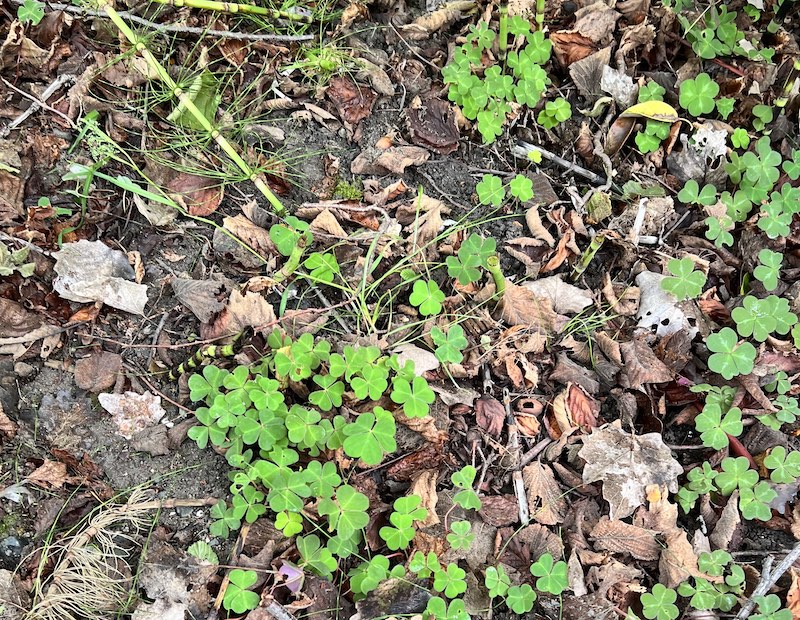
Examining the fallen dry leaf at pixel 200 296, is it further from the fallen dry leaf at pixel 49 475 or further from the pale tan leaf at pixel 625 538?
the pale tan leaf at pixel 625 538

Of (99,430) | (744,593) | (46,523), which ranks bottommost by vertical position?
(744,593)

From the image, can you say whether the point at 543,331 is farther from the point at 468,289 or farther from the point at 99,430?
the point at 99,430

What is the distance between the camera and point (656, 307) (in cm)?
257

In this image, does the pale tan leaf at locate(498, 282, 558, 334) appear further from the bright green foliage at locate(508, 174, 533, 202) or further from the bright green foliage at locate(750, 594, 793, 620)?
the bright green foliage at locate(750, 594, 793, 620)

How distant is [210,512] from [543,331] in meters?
1.50

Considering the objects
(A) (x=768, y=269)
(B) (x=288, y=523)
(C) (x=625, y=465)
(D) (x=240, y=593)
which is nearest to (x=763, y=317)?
(A) (x=768, y=269)

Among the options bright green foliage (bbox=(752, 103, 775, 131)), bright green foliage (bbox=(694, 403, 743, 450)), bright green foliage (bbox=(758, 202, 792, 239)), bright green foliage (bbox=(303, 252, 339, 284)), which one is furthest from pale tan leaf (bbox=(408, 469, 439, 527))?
bright green foliage (bbox=(752, 103, 775, 131))

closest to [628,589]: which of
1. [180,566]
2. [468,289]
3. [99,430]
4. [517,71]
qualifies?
[468,289]

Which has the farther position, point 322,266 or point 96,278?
point 322,266

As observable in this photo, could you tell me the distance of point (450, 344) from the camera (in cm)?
235

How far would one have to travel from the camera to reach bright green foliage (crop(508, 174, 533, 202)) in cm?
265

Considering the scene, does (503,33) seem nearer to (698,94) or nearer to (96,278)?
(698,94)

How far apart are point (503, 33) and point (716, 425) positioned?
2010 millimetres

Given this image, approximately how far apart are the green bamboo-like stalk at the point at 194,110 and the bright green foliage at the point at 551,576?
5.71 feet
